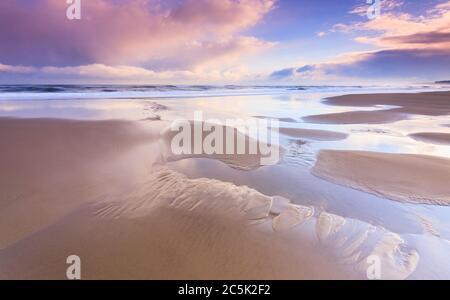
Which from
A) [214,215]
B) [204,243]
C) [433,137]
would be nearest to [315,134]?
[433,137]

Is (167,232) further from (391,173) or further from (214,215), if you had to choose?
(391,173)

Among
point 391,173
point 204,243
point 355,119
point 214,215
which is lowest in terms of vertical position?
point 204,243

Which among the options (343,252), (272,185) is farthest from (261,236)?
(272,185)

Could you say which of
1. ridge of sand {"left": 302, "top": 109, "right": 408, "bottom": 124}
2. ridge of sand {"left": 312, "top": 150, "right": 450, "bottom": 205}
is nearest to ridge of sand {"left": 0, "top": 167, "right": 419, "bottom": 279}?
ridge of sand {"left": 312, "top": 150, "right": 450, "bottom": 205}

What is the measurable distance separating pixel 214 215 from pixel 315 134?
473 cm

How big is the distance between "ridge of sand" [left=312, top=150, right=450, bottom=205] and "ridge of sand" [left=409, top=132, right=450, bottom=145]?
168 cm

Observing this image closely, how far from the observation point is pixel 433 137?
22.5 feet

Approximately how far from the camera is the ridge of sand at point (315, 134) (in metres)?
6.54

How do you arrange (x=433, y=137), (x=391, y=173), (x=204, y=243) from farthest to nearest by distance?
(x=433, y=137) < (x=391, y=173) < (x=204, y=243)

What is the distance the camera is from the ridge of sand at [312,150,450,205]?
365 cm

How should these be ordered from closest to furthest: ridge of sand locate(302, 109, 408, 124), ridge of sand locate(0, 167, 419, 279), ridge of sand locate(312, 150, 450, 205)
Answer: ridge of sand locate(0, 167, 419, 279) < ridge of sand locate(312, 150, 450, 205) < ridge of sand locate(302, 109, 408, 124)

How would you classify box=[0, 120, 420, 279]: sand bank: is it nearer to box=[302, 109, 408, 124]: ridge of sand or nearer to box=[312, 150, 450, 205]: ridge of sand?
box=[312, 150, 450, 205]: ridge of sand

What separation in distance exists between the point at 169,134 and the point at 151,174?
2.42 metres
